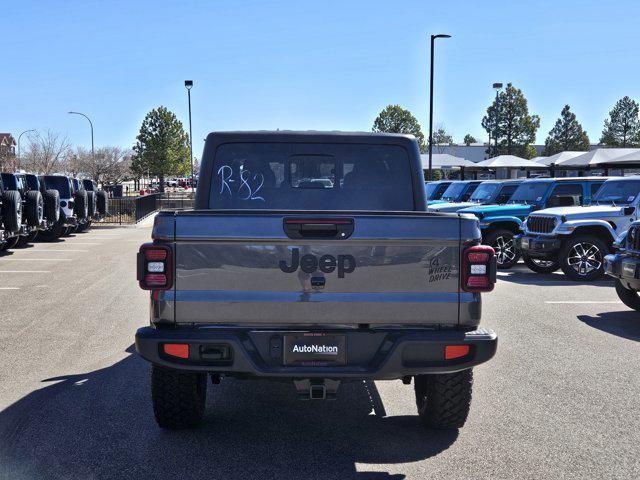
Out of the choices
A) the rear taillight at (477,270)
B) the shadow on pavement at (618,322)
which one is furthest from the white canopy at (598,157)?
the rear taillight at (477,270)

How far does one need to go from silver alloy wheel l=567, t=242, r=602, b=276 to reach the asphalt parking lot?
4.37 meters

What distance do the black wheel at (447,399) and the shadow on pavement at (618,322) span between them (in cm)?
407

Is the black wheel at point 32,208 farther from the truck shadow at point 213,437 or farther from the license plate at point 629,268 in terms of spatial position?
the license plate at point 629,268

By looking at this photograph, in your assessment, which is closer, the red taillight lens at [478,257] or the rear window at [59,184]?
the red taillight lens at [478,257]

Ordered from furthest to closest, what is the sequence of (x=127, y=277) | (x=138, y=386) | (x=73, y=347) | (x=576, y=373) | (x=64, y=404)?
1. (x=127, y=277)
2. (x=73, y=347)
3. (x=576, y=373)
4. (x=138, y=386)
5. (x=64, y=404)

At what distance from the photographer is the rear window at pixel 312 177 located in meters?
5.48

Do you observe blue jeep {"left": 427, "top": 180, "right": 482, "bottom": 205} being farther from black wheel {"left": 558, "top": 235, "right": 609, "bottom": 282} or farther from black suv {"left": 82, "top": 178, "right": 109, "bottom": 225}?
black suv {"left": 82, "top": 178, "right": 109, "bottom": 225}

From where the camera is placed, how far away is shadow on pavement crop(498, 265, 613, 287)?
1280 centimetres

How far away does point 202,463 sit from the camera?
14.1 feet

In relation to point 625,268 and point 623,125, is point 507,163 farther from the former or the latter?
point 623,125

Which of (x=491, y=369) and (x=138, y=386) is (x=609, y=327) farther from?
(x=138, y=386)

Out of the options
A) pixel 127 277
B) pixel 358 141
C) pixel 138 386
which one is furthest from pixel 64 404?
pixel 127 277

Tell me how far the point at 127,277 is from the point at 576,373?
8.83 m

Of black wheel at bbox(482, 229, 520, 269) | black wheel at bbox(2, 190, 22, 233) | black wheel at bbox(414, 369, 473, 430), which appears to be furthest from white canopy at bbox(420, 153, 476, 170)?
black wheel at bbox(414, 369, 473, 430)
